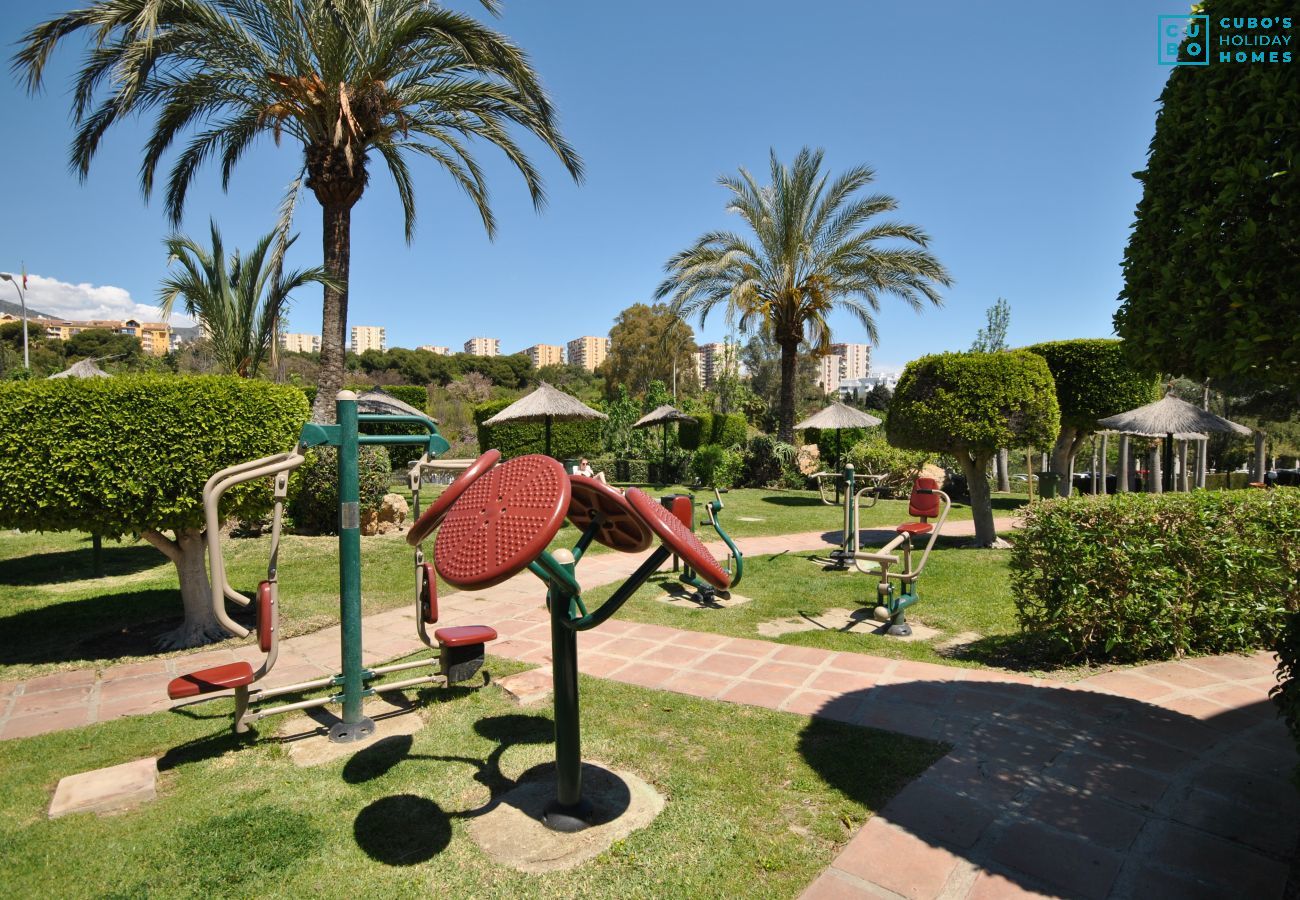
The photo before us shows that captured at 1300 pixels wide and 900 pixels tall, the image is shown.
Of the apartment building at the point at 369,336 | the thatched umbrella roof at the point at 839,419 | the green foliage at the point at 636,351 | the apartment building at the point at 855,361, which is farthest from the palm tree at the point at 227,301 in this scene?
the apartment building at the point at 855,361

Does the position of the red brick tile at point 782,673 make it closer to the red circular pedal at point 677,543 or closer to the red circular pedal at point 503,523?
the red circular pedal at point 677,543

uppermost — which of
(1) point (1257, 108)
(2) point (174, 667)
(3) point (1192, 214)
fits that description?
(1) point (1257, 108)

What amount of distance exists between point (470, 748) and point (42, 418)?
13.7 ft

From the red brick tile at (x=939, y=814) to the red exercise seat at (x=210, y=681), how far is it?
331cm

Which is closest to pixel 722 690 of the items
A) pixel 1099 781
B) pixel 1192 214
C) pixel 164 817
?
pixel 1099 781

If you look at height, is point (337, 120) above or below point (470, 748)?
above

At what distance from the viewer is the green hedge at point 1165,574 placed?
4.44 m

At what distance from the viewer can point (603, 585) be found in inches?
297

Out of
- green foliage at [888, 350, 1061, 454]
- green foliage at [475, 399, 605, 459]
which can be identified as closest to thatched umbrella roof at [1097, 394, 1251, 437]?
green foliage at [888, 350, 1061, 454]

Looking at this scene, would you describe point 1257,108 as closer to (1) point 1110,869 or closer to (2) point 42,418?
(1) point 1110,869

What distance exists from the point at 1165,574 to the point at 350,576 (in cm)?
529

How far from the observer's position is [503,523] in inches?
82.5

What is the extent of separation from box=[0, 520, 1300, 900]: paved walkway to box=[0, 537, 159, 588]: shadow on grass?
14.4ft

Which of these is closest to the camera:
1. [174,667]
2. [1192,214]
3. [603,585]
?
[1192,214]
